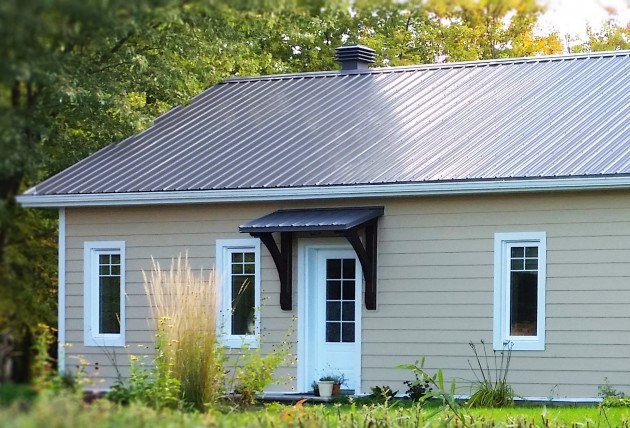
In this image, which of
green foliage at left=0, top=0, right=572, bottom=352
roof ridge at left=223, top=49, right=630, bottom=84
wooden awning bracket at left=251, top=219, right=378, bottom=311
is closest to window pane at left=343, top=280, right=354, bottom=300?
wooden awning bracket at left=251, top=219, right=378, bottom=311

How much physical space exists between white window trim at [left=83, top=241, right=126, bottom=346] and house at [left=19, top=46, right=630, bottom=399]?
26 millimetres

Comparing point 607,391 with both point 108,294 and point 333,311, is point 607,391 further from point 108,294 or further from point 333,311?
point 108,294

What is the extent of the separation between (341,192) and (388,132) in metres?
1.83

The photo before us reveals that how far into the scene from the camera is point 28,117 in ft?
26.0

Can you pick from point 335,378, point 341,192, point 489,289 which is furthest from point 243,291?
point 489,289

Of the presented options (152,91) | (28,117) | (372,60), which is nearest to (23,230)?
(28,117)

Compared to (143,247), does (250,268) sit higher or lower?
lower

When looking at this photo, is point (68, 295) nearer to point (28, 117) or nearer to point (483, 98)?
point (483, 98)

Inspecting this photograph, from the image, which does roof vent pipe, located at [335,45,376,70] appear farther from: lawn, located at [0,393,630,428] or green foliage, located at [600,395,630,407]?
green foliage, located at [600,395,630,407]

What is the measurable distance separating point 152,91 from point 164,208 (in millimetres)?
2167

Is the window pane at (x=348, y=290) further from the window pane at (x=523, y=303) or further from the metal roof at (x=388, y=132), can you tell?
the window pane at (x=523, y=303)

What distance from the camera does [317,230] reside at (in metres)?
15.0

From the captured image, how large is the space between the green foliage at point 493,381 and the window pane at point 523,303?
9.8 inches

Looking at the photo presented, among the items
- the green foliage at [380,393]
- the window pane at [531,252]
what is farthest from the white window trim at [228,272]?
the window pane at [531,252]
